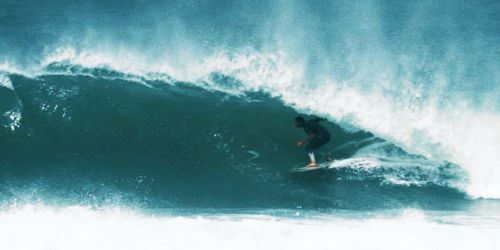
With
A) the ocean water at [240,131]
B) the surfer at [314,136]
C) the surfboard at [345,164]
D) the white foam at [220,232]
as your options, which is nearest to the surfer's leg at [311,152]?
the surfer at [314,136]

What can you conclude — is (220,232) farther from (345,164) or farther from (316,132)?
(345,164)

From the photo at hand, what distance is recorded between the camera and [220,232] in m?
11.5

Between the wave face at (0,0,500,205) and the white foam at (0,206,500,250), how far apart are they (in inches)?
41.5

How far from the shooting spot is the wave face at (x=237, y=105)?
14.1 metres

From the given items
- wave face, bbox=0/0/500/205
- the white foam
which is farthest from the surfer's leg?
the white foam

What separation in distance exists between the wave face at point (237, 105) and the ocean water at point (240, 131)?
0.17ft

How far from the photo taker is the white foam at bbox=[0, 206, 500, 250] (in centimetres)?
1115

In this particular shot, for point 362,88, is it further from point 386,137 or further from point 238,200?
point 238,200

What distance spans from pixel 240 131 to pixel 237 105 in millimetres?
1245

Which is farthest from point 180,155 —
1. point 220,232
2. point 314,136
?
point 220,232

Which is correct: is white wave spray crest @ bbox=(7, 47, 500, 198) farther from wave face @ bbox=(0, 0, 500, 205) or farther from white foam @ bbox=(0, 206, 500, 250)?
white foam @ bbox=(0, 206, 500, 250)

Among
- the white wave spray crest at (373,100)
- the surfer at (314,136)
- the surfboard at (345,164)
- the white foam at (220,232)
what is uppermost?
the white wave spray crest at (373,100)

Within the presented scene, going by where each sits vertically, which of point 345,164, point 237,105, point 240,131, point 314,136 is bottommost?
point 345,164

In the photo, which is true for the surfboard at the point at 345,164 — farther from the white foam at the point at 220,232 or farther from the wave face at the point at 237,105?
the white foam at the point at 220,232
